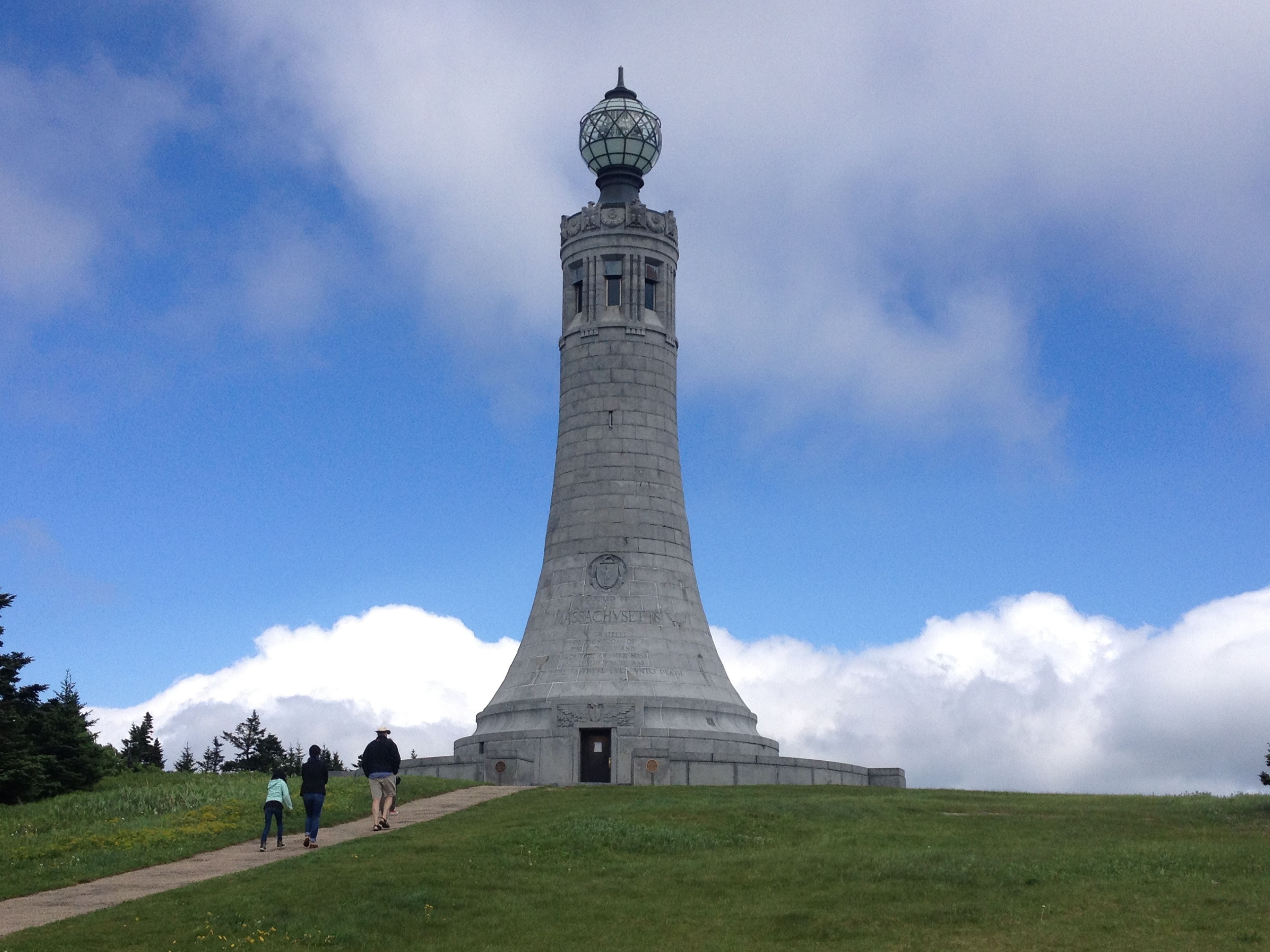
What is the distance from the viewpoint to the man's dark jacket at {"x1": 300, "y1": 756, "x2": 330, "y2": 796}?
25.4 m

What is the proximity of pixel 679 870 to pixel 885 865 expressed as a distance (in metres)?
3.27

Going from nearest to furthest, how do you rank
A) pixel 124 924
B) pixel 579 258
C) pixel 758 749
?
pixel 124 924 → pixel 758 749 → pixel 579 258

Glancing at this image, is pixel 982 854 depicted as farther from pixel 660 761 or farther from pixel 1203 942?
pixel 660 761

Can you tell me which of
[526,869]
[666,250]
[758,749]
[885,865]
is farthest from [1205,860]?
[666,250]

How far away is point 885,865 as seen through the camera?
21.8 meters

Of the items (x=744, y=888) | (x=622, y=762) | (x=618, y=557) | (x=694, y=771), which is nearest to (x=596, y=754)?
(x=622, y=762)

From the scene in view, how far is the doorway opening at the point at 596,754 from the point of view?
146ft

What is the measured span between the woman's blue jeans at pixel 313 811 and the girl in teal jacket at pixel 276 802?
0.39 m

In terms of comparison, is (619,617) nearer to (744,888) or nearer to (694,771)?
(694,771)

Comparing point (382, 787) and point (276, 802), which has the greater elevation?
point (382, 787)

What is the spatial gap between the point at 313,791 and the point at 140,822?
631 centimetres

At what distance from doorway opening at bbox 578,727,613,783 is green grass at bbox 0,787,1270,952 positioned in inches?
629

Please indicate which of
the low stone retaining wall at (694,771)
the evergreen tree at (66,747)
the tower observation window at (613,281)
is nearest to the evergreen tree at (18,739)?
the evergreen tree at (66,747)

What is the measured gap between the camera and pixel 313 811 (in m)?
25.4
